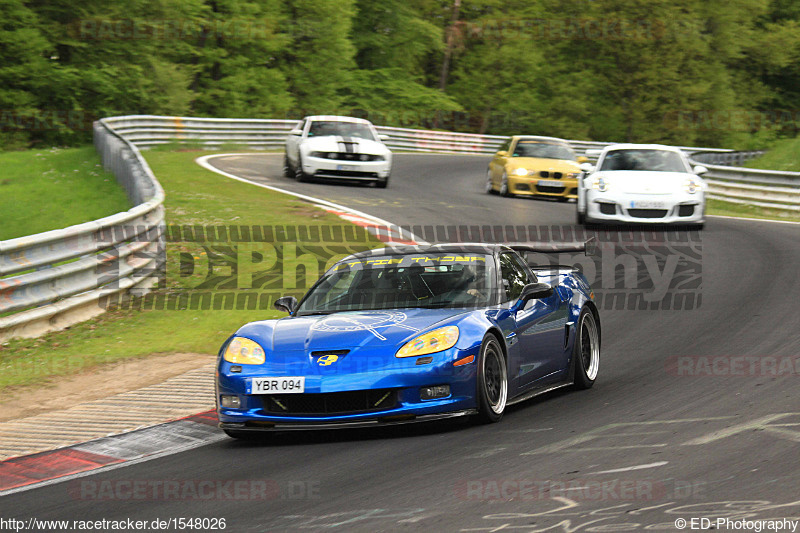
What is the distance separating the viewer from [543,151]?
2489 cm

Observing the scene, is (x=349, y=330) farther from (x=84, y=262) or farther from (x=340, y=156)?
(x=340, y=156)

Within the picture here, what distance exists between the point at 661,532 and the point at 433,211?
15.7m

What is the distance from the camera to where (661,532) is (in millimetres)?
4562

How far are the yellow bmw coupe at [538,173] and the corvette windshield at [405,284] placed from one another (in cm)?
1540

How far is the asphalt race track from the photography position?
4.97m

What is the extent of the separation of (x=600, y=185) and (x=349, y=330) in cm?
1220

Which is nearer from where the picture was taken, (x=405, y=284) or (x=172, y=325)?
(x=405, y=284)

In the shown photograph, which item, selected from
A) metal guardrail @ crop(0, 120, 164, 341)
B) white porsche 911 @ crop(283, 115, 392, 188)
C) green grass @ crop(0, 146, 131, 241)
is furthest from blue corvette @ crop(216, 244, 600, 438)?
white porsche 911 @ crop(283, 115, 392, 188)

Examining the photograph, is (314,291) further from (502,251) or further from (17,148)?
Result: (17,148)

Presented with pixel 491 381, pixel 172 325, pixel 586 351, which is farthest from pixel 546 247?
pixel 172 325

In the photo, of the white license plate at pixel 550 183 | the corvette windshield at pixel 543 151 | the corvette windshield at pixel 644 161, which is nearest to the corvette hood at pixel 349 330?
the corvette windshield at pixel 644 161

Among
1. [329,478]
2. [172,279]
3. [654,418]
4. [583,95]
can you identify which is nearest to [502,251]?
[654,418]

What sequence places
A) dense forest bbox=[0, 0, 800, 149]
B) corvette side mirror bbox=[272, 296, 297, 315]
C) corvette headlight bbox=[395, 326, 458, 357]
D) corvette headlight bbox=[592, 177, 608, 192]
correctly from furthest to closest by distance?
dense forest bbox=[0, 0, 800, 149] → corvette headlight bbox=[592, 177, 608, 192] → corvette side mirror bbox=[272, 296, 297, 315] → corvette headlight bbox=[395, 326, 458, 357]

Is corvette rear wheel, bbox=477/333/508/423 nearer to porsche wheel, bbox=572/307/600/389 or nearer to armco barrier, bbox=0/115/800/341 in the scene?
porsche wheel, bbox=572/307/600/389
